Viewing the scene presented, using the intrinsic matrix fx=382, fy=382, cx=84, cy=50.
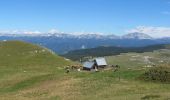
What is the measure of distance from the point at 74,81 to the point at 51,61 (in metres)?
64.1

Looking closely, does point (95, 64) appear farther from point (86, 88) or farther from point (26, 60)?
point (86, 88)

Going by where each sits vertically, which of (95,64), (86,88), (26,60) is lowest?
(86,88)

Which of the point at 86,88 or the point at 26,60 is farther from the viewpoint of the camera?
the point at 26,60

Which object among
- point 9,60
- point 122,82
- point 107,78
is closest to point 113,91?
point 122,82

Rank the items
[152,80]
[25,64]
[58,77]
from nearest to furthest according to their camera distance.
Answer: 1. [152,80]
2. [58,77]
3. [25,64]

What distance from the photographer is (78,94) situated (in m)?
50.7

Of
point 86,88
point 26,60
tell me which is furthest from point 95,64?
point 86,88

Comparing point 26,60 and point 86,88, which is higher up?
point 26,60

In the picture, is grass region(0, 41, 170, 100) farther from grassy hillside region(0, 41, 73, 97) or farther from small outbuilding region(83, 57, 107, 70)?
small outbuilding region(83, 57, 107, 70)

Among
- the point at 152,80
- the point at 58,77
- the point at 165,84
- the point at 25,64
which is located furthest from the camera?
the point at 25,64

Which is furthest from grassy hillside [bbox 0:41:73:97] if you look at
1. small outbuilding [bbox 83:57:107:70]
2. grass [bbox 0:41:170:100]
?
grass [bbox 0:41:170:100]

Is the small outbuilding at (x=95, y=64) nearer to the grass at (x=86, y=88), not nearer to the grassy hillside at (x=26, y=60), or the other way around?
the grassy hillside at (x=26, y=60)

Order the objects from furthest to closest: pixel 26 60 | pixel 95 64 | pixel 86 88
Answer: pixel 26 60
pixel 95 64
pixel 86 88

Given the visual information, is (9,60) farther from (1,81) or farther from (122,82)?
(122,82)
